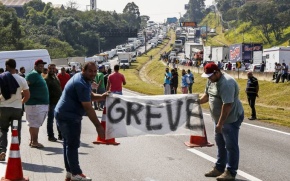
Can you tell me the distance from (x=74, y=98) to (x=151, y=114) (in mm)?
2570

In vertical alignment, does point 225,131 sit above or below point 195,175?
above

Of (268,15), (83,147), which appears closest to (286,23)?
(268,15)

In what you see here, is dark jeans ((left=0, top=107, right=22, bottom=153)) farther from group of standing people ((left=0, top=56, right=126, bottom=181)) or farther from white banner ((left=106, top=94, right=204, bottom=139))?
white banner ((left=106, top=94, right=204, bottom=139))

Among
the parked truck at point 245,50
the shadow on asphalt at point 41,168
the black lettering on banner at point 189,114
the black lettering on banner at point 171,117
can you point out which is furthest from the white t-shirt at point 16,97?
the parked truck at point 245,50

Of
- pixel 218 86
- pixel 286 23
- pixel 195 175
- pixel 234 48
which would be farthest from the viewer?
pixel 286 23

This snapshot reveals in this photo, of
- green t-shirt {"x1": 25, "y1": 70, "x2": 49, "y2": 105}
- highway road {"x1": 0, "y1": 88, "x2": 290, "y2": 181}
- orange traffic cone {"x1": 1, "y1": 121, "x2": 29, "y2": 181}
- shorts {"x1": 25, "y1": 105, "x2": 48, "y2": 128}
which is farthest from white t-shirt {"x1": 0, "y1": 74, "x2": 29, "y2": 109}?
orange traffic cone {"x1": 1, "y1": 121, "x2": 29, "y2": 181}

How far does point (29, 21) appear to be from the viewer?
164125mm

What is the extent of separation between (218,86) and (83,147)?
4.85m

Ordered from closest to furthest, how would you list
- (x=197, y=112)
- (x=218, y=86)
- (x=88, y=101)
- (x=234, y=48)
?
1. (x=88, y=101)
2. (x=218, y=86)
3. (x=197, y=112)
4. (x=234, y=48)

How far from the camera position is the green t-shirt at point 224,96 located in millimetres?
9008

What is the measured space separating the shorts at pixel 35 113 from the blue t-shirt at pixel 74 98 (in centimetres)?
411

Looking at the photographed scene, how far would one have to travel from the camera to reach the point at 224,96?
29.6 ft

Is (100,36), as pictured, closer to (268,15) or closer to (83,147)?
(268,15)

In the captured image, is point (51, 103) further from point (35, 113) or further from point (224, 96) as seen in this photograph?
point (224, 96)
